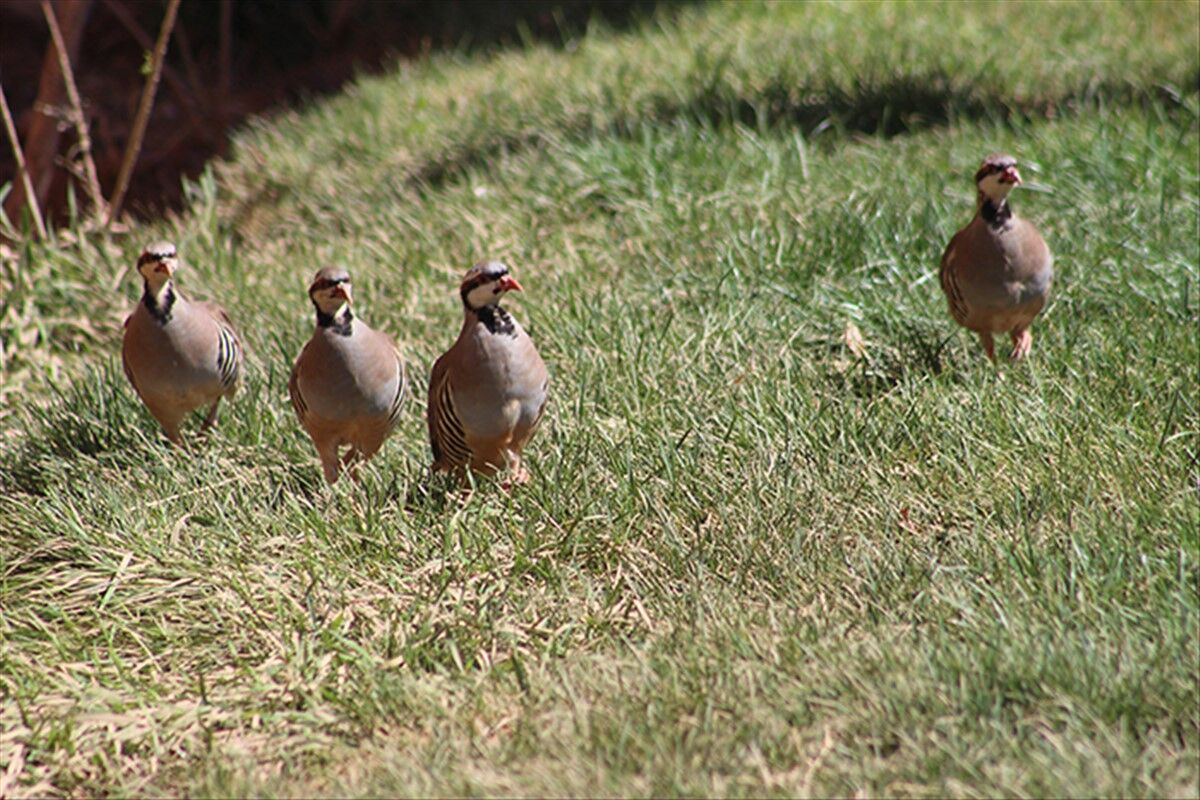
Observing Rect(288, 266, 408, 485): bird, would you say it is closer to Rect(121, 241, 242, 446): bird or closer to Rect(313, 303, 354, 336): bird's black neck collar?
Rect(313, 303, 354, 336): bird's black neck collar

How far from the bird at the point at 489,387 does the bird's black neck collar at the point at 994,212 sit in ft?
5.46

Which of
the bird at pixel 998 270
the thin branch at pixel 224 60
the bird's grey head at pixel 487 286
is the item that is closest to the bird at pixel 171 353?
the bird's grey head at pixel 487 286

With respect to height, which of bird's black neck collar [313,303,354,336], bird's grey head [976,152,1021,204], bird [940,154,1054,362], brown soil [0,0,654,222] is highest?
bird's black neck collar [313,303,354,336]

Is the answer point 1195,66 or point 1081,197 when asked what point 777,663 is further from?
point 1195,66

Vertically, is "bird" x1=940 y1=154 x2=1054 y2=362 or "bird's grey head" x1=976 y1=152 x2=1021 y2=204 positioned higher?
"bird's grey head" x1=976 y1=152 x2=1021 y2=204

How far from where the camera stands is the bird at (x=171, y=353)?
16.6ft

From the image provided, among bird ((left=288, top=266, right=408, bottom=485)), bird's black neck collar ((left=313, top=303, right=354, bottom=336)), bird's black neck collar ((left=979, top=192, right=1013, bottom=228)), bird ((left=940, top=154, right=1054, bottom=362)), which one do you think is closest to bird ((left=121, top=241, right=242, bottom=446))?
bird ((left=288, top=266, right=408, bottom=485))

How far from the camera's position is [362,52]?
37.7ft

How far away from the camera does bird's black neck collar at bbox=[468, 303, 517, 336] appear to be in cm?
459

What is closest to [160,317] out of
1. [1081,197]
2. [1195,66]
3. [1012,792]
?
[1012,792]

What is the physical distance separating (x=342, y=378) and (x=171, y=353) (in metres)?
0.78

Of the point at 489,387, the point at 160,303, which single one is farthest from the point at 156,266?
the point at 489,387

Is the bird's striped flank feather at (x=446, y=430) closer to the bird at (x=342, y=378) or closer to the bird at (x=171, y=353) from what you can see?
the bird at (x=342, y=378)

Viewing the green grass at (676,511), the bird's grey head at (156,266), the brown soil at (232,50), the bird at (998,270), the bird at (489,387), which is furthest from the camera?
the brown soil at (232,50)
